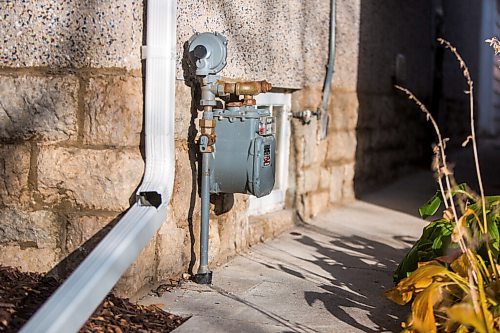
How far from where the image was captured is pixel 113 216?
12.3ft

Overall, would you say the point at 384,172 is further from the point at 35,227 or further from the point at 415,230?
the point at 35,227

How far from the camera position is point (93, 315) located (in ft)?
11.0

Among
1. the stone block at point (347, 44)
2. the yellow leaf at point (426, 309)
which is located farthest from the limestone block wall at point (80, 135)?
the stone block at point (347, 44)

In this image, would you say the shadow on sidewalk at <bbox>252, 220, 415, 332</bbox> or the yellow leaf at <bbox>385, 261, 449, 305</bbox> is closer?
the yellow leaf at <bbox>385, 261, 449, 305</bbox>

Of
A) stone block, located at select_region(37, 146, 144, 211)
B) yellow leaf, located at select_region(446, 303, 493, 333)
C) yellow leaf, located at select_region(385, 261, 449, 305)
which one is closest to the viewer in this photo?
yellow leaf, located at select_region(446, 303, 493, 333)

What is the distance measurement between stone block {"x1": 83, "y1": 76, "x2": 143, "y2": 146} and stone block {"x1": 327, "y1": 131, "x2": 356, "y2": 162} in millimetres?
2929

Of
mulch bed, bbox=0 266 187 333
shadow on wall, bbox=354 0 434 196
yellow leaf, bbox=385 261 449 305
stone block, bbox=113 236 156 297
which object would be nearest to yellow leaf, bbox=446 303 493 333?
yellow leaf, bbox=385 261 449 305

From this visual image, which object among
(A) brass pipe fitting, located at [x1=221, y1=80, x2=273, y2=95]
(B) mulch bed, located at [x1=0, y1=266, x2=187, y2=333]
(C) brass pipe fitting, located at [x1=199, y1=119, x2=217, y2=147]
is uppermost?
(A) brass pipe fitting, located at [x1=221, y1=80, x2=273, y2=95]

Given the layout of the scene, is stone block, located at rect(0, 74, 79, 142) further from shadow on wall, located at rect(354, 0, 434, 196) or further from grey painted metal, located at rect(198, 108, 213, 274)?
shadow on wall, located at rect(354, 0, 434, 196)

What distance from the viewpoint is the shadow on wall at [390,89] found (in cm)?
723

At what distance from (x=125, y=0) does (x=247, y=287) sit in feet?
5.33

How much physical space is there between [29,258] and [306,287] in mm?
1474

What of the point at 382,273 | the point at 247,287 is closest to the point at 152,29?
the point at 247,287

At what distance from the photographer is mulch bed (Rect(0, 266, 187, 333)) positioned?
10.6 ft
